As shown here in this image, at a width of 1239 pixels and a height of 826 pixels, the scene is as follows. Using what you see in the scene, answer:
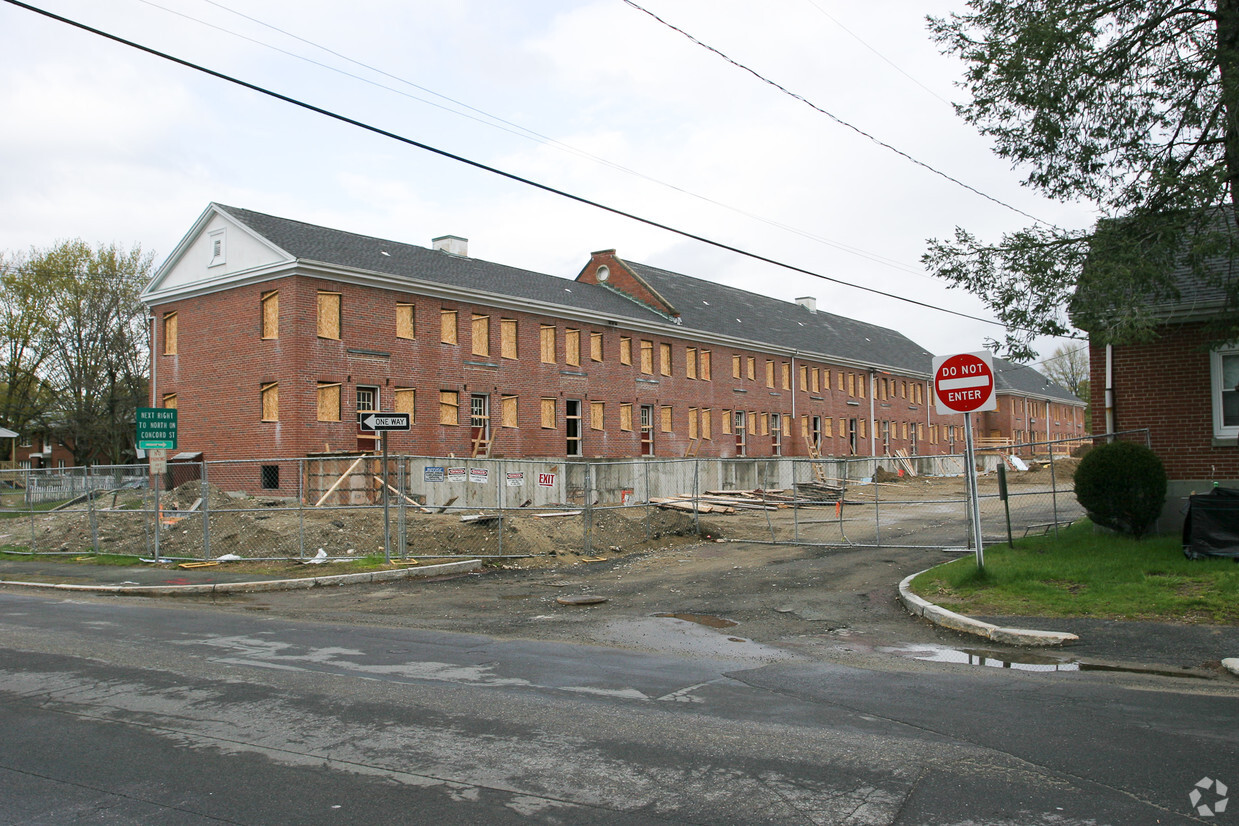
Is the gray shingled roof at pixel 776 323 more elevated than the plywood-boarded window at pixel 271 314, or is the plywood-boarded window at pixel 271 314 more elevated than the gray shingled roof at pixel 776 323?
the gray shingled roof at pixel 776 323

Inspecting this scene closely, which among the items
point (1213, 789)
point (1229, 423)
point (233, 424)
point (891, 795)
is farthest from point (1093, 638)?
point (233, 424)

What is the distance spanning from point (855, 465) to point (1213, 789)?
47.9 metres

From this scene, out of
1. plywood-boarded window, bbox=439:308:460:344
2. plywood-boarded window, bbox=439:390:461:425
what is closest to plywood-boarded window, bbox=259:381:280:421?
plywood-boarded window, bbox=439:390:461:425

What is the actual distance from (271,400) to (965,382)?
24.3 m

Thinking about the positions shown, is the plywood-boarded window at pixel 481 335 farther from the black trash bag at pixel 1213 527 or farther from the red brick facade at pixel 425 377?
the black trash bag at pixel 1213 527

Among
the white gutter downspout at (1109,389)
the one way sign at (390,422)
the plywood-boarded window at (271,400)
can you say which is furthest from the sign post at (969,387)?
the plywood-boarded window at (271,400)

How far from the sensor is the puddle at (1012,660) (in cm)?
854

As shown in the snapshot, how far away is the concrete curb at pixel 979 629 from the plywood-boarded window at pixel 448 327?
25.0 m

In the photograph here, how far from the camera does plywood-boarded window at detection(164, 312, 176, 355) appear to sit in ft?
114

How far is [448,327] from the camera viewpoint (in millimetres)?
34750

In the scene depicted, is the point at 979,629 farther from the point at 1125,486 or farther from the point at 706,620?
the point at 1125,486

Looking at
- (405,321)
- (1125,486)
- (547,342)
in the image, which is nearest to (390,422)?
(1125,486)

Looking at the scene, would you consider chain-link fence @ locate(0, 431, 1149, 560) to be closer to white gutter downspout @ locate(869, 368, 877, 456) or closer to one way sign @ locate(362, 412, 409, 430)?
one way sign @ locate(362, 412, 409, 430)

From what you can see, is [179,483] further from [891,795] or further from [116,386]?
[891,795]
